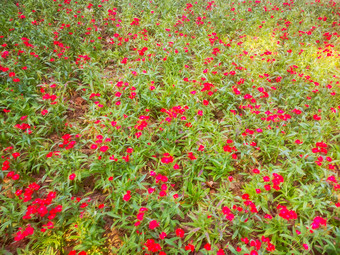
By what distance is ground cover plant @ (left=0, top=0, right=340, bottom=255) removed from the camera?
2.42 metres

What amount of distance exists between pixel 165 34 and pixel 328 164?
445cm

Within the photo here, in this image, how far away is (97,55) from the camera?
481cm

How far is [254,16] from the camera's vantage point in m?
6.41

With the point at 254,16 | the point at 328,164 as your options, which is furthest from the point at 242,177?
the point at 254,16

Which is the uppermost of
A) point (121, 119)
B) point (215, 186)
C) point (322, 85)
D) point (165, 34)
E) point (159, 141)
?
point (165, 34)

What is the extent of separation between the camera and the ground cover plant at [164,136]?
2.42 meters

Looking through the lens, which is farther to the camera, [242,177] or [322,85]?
[322,85]

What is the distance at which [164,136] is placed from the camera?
11.4ft

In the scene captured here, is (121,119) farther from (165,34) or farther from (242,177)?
(165,34)

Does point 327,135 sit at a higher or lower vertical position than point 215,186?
higher

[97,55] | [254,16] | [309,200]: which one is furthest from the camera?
[254,16]

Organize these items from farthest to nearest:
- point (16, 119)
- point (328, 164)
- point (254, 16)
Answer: point (254, 16), point (16, 119), point (328, 164)

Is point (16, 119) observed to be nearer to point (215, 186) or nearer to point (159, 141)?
point (159, 141)

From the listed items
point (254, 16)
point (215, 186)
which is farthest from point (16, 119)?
point (254, 16)
